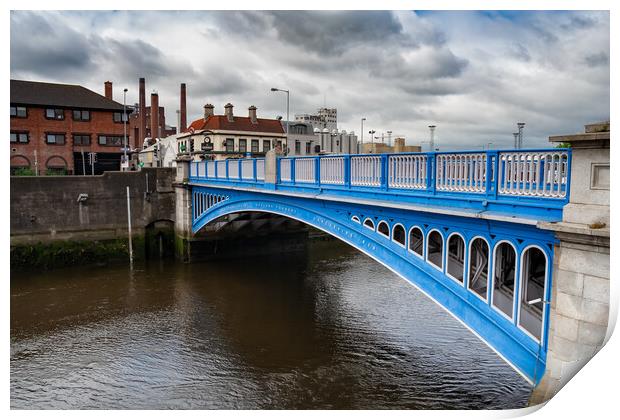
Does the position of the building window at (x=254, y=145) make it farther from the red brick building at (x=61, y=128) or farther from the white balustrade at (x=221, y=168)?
the white balustrade at (x=221, y=168)

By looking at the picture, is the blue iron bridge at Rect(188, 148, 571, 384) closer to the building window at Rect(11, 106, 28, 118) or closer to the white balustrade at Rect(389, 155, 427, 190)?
the white balustrade at Rect(389, 155, 427, 190)

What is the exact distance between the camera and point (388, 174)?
36.6ft

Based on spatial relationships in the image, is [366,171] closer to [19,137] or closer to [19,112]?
[19,112]

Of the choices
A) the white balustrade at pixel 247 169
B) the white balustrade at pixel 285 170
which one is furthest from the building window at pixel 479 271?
the white balustrade at pixel 247 169

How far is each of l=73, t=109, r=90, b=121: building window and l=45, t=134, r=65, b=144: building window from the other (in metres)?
1.68

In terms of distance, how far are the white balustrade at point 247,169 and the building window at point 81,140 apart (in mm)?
24215

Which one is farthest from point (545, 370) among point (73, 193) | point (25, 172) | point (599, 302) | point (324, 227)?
point (25, 172)

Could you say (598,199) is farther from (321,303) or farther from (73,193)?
(73,193)

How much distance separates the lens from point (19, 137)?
3622cm

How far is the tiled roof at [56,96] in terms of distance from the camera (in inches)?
1442

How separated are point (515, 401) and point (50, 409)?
1020 centimetres

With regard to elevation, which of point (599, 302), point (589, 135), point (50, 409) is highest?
point (589, 135)

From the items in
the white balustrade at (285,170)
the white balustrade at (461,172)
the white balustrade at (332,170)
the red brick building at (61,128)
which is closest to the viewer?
the white balustrade at (461,172)

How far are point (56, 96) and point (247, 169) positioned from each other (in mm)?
26228
